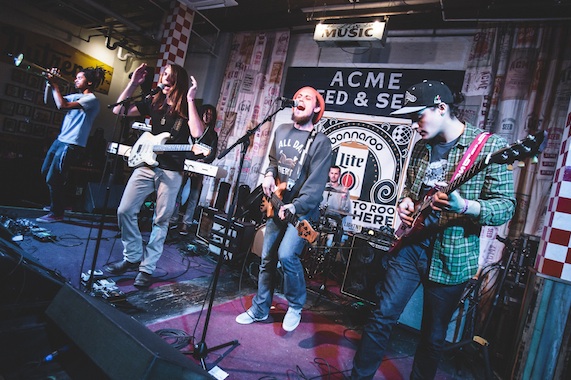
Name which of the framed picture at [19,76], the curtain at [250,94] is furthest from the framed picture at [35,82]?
the curtain at [250,94]

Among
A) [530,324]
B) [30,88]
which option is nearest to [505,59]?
[530,324]

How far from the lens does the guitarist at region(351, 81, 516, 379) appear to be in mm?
1727

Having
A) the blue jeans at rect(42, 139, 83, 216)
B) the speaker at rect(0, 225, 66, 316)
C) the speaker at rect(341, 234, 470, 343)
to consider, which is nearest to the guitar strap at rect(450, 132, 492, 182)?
the speaker at rect(341, 234, 470, 343)

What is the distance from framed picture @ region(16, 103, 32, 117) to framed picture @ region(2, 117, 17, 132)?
22cm

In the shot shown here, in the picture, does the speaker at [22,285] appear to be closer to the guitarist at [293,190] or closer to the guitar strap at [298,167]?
the guitarist at [293,190]

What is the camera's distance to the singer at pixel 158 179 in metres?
2.97

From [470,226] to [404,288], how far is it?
54 cm

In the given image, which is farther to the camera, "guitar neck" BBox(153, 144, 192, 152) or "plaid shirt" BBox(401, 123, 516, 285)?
"guitar neck" BBox(153, 144, 192, 152)

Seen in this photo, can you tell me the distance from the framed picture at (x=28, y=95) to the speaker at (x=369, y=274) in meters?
7.98

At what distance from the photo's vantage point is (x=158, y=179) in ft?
9.96

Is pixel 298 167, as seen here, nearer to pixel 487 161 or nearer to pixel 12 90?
pixel 487 161

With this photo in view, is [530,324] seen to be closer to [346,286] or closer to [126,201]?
[346,286]

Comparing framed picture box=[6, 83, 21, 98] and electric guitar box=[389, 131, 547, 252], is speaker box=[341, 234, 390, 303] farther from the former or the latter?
framed picture box=[6, 83, 21, 98]

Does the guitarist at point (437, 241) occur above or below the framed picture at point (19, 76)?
below
